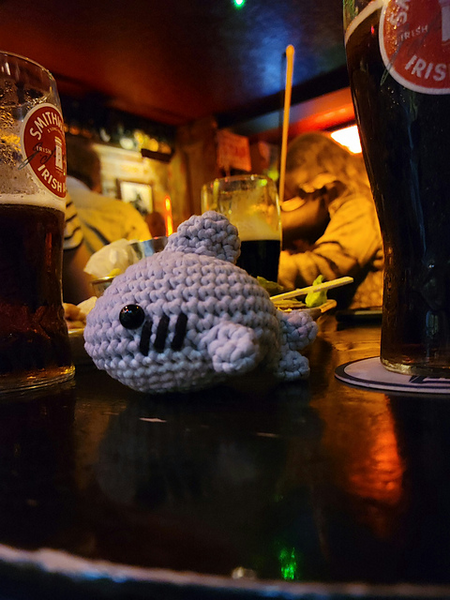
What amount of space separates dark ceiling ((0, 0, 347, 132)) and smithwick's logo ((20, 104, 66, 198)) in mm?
1825

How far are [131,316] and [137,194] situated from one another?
10.6 ft

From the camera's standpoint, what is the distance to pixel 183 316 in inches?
11.3

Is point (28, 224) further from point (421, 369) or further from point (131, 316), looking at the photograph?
point (421, 369)

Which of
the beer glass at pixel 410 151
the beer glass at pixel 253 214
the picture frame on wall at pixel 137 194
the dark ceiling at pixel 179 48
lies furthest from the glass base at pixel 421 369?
the picture frame on wall at pixel 137 194

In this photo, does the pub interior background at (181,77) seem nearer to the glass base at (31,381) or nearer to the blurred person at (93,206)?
the blurred person at (93,206)

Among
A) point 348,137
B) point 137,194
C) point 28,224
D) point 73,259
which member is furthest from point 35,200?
point 348,137

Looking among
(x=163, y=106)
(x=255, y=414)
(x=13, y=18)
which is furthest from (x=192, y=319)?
(x=163, y=106)

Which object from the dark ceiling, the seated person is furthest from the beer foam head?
the dark ceiling

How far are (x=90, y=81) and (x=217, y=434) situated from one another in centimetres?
293

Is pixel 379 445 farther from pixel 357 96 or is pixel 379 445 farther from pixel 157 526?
pixel 357 96

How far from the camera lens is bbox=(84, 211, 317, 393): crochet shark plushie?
0.94 feet

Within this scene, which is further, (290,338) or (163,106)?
(163,106)

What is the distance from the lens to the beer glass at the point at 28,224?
42cm

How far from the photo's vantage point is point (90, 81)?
274 cm
